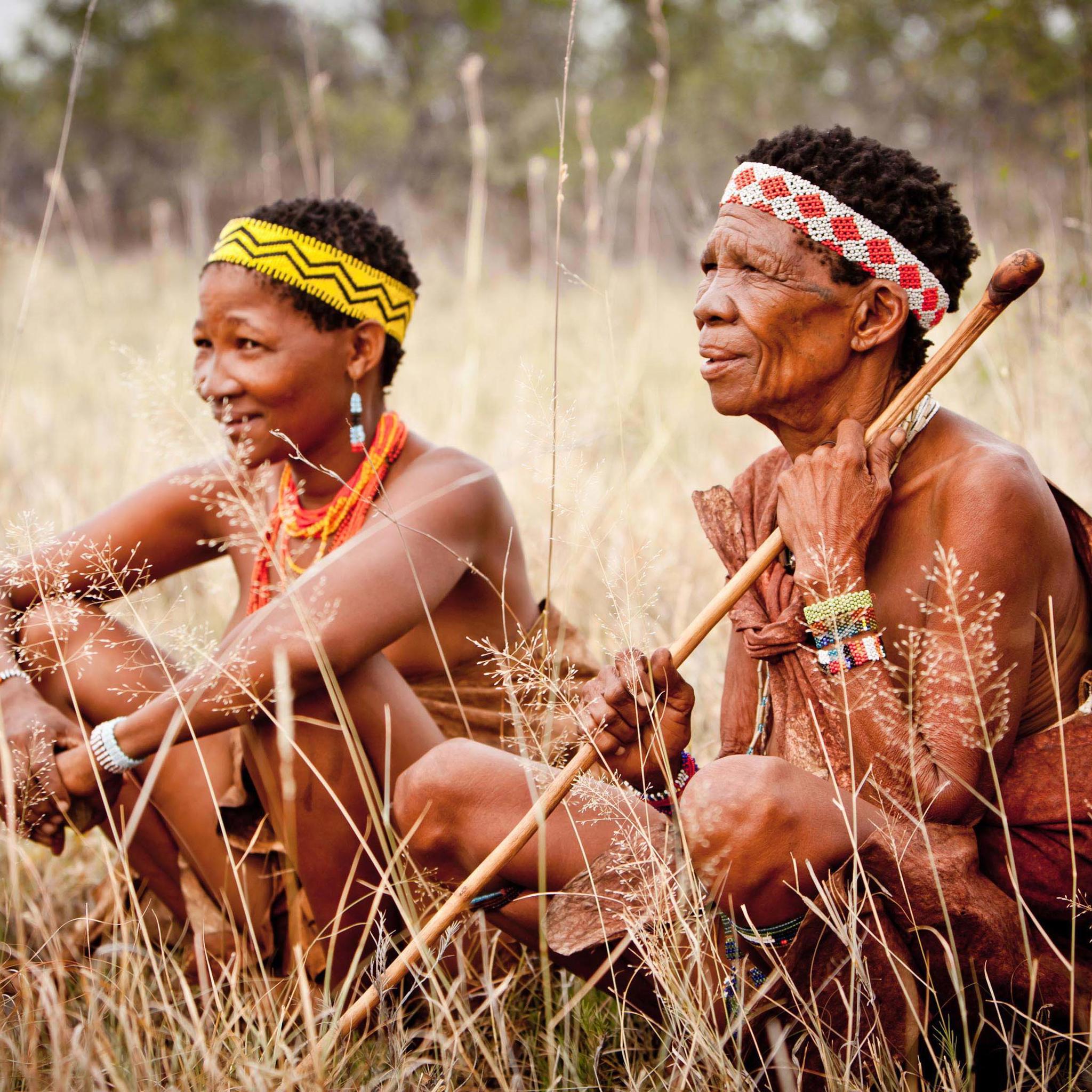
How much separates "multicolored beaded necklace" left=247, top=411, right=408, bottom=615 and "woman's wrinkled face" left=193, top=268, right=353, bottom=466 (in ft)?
0.45

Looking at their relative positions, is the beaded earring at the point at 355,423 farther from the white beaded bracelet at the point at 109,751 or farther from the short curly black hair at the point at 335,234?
the white beaded bracelet at the point at 109,751

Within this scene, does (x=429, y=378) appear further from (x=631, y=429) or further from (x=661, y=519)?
(x=661, y=519)

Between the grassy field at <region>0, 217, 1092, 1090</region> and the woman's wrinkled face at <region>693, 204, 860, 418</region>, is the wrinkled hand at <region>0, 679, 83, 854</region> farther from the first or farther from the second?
the woman's wrinkled face at <region>693, 204, 860, 418</region>

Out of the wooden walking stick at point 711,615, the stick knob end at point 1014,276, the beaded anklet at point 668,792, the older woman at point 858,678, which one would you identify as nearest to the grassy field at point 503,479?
the wooden walking stick at point 711,615

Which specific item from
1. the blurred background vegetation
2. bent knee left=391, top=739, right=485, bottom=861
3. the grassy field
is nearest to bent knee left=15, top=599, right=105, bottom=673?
the grassy field

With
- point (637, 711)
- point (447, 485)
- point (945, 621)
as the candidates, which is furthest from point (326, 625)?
point (945, 621)

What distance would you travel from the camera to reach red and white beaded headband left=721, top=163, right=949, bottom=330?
6.28ft

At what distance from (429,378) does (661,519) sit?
2068mm

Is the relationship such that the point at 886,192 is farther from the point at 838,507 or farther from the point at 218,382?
the point at 218,382

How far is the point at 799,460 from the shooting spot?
6.09ft

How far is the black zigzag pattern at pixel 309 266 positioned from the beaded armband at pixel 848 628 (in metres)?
1.35

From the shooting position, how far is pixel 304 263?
8.45ft

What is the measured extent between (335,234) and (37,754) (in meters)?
1.26

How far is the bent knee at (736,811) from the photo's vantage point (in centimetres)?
159
